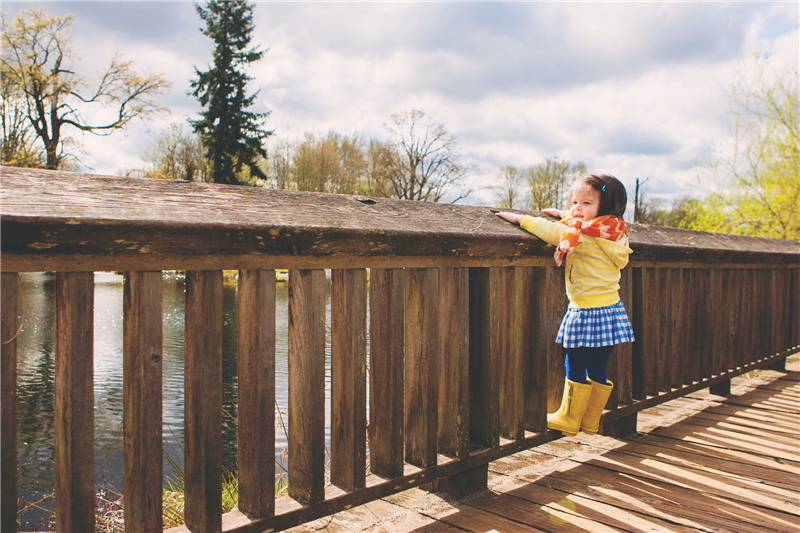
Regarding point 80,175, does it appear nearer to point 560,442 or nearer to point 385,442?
point 385,442

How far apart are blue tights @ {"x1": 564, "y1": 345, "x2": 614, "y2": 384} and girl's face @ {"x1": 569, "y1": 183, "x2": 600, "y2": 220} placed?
0.56 metres

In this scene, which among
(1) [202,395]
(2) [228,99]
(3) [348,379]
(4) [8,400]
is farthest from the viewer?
(2) [228,99]

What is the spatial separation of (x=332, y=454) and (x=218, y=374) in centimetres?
52

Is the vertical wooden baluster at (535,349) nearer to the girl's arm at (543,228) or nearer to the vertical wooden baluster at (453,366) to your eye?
the girl's arm at (543,228)

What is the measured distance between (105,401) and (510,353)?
21.1ft

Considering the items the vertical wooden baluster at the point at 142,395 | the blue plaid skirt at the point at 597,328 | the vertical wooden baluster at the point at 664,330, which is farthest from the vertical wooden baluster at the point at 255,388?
the vertical wooden baluster at the point at 664,330

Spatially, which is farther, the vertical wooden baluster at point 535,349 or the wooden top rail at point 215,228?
the vertical wooden baluster at point 535,349

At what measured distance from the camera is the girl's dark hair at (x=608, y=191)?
2.31 m

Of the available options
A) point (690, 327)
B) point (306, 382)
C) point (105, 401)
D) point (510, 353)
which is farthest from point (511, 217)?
point (105, 401)

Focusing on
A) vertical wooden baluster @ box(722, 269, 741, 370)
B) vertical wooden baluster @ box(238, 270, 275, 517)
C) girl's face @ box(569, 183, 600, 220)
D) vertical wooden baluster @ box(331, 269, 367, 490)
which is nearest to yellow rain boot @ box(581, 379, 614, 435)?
girl's face @ box(569, 183, 600, 220)

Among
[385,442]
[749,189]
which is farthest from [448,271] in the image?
[749,189]

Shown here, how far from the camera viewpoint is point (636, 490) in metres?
2.34

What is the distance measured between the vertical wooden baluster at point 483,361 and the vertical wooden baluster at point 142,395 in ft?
4.10

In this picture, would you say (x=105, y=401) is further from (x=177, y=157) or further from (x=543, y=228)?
(x=177, y=157)
